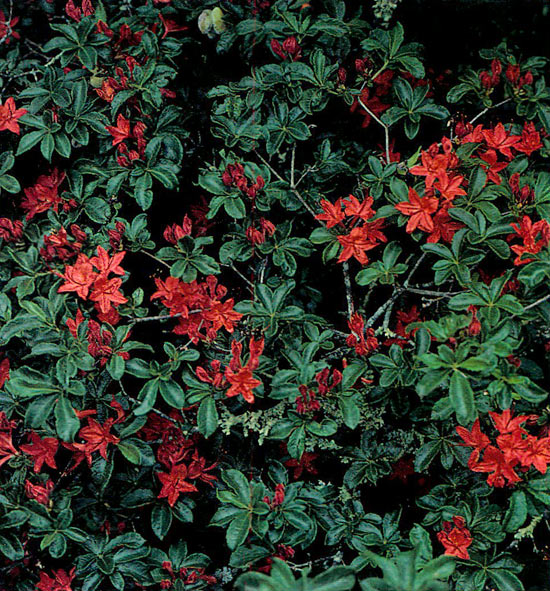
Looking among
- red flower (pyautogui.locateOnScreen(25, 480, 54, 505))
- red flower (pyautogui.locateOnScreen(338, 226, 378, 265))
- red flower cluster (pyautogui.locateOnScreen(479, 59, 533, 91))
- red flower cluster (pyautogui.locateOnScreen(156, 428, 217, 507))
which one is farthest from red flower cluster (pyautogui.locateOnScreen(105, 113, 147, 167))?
red flower cluster (pyautogui.locateOnScreen(479, 59, 533, 91))

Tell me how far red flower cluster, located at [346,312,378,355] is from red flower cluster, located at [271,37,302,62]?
0.64 meters

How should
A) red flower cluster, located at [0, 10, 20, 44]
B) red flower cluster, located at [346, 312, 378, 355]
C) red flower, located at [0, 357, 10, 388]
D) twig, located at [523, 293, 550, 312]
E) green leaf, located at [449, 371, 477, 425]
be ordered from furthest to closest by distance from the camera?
red flower cluster, located at [0, 10, 20, 44]
red flower, located at [0, 357, 10, 388]
red flower cluster, located at [346, 312, 378, 355]
twig, located at [523, 293, 550, 312]
green leaf, located at [449, 371, 477, 425]

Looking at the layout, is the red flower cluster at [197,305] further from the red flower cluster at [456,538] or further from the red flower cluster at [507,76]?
the red flower cluster at [507,76]

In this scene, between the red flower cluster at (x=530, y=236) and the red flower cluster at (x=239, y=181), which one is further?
the red flower cluster at (x=239, y=181)

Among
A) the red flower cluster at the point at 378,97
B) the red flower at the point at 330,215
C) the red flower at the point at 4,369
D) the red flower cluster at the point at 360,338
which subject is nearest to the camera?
the red flower cluster at the point at 360,338

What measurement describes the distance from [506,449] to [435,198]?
53 cm

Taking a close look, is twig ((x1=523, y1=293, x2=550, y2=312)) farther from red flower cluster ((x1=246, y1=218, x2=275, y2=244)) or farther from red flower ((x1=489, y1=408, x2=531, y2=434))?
red flower cluster ((x1=246, y1=218, x2=275, y2=244))

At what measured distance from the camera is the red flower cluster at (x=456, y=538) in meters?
1.46

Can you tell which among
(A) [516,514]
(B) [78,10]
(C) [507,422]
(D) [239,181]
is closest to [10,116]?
(B) [78,10]

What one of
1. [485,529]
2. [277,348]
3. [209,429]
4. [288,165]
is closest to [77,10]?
[288,165]

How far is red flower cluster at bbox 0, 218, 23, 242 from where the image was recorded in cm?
170

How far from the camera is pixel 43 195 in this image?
70.1 inches

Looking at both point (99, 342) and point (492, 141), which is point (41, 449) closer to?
point (99, 342)

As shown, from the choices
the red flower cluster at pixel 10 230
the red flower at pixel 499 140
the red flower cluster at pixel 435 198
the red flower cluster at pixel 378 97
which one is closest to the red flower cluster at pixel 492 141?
the red flower at pixel 499 140
